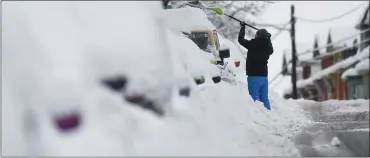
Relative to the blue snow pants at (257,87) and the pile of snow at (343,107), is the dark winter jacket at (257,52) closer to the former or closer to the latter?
the blue snow pants at (257,87)

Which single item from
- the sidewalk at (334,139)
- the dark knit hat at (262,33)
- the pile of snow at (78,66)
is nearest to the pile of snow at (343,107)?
the sidewalk at (334,139)

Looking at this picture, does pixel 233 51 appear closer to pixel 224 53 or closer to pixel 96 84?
pixel 224 53

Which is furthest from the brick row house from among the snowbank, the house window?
the snowbank

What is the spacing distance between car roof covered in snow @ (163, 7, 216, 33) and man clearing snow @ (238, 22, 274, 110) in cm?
38

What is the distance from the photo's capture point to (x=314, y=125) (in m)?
7.48

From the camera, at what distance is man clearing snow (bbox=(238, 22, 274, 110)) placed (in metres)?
5.60

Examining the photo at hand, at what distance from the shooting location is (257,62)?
18.9 feet

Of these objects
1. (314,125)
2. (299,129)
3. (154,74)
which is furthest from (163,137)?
(314,125)

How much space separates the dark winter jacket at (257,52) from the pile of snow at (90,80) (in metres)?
1.64

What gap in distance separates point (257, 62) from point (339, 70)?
3503cm

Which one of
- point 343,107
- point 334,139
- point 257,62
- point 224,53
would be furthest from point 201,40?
point 343,107

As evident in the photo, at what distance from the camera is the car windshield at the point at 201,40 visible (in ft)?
17.1

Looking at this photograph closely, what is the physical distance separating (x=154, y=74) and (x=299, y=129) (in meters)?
3.49

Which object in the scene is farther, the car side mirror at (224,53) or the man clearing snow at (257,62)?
the man clearing snow at (257,62)
